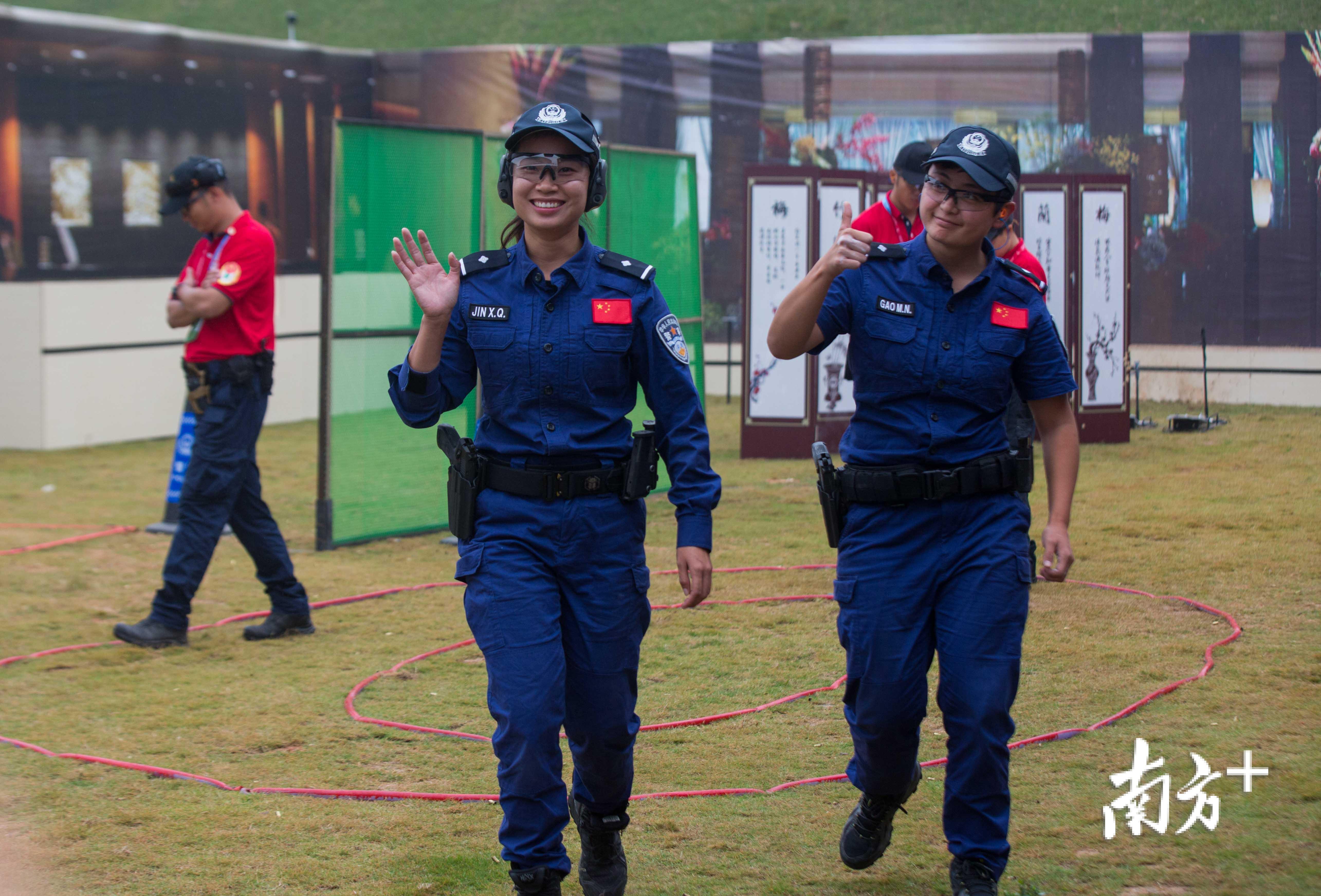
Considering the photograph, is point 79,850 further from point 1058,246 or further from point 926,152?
point 1058,246

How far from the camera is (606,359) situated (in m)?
3.54

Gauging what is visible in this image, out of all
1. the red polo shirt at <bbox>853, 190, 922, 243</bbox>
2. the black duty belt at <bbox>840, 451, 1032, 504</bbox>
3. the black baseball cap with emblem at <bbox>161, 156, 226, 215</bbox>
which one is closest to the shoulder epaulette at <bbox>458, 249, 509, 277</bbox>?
the black duty belt at <bbox>840, 451, 1032, 504</bbox>

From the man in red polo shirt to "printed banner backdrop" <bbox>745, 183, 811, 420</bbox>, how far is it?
243 inches

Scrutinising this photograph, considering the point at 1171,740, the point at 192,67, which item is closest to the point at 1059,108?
the point at 192,67

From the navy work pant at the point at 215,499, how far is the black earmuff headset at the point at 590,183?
323 centimetres

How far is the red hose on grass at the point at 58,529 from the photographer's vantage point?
29.8ft

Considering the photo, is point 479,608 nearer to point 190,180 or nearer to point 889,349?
point 889,349

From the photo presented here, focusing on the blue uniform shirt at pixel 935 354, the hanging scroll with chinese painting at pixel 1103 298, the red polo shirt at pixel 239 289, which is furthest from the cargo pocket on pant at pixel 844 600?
the hanging scroll with chinese painting at pixel 1103 298

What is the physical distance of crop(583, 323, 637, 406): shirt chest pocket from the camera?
11.6 feet

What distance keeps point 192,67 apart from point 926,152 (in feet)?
35.4

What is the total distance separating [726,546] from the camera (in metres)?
8.80

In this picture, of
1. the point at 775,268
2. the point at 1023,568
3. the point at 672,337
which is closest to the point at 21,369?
the point at 775,268

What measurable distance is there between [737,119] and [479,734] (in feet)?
44.1

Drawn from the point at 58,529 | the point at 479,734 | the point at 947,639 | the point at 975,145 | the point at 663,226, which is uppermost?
the point at 663,226
